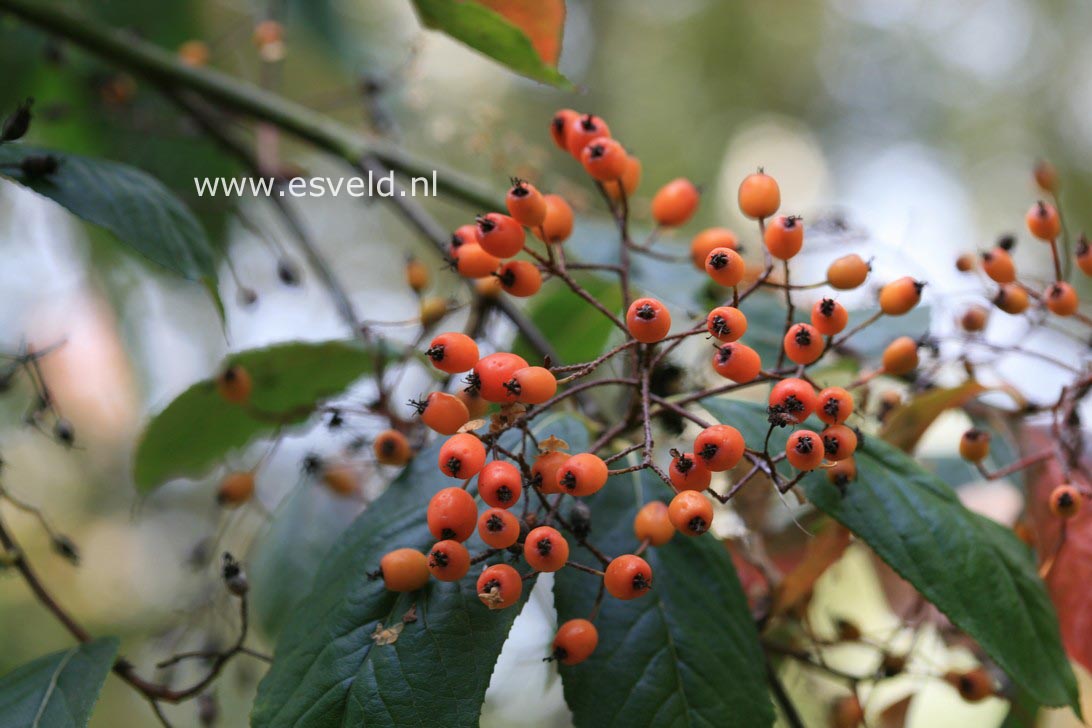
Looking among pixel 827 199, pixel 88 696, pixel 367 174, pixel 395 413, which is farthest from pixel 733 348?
pixel 827 199

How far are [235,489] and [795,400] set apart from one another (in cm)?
75

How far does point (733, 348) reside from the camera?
701mm

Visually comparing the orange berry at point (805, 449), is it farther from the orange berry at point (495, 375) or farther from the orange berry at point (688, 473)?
the orange berry at point (495, 375)

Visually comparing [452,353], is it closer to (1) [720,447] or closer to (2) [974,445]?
(1) [720,447]

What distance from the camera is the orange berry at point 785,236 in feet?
2.60

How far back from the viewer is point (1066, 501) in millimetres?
881

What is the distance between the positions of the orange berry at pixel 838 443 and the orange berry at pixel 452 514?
0.30 meters

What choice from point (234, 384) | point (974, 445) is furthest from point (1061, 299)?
point (234, 384)

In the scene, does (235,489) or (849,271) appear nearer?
(849,271)

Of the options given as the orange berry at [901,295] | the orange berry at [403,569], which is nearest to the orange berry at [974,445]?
the orange berry at [901,295]

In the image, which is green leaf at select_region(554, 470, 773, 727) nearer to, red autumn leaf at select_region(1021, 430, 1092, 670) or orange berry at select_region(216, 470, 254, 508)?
red autumn leaf at select_region(1021, 430, 1092, 670)

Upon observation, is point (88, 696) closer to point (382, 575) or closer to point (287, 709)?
point (287, 709)

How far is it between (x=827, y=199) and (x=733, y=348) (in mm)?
4581

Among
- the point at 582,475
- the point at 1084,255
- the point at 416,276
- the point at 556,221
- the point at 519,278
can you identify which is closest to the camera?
the point at 582,475
